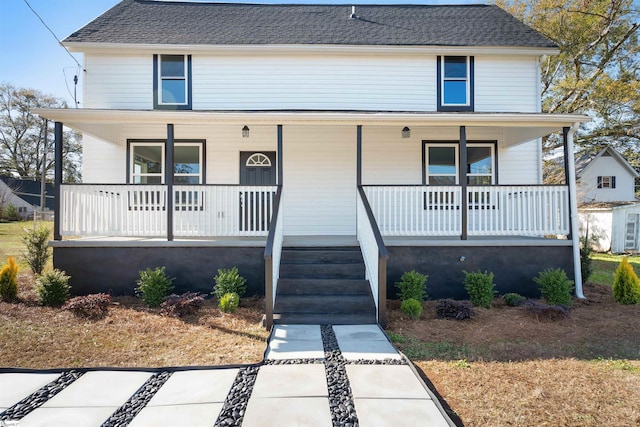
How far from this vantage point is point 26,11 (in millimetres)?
9820

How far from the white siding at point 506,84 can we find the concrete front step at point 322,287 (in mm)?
6487

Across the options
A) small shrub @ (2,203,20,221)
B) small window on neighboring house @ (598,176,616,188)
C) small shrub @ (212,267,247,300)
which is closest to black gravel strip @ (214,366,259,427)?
small shrub @ (212,267,247,300)

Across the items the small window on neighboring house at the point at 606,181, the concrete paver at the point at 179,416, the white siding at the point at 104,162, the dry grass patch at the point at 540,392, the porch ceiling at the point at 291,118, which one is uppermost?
the small window on neighboring house at the point at 606,181

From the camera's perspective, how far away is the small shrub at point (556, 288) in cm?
654

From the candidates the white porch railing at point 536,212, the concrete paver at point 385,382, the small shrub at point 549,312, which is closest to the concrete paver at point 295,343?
the concrete paver at point 385,382

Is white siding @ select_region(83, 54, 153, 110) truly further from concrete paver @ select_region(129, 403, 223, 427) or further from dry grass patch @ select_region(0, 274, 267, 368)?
concrete paver @ select_region(129, 403, 223, 427)

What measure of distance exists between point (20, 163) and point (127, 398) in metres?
43.2

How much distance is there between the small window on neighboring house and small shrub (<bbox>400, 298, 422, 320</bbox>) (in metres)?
26.6

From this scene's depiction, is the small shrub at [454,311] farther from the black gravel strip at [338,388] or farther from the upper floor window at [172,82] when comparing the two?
the upper floor window at [172,82]

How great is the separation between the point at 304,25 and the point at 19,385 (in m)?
10.2

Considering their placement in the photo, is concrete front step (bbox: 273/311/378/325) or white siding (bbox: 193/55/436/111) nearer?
concrete front step (bbox: 273/311/378/325)

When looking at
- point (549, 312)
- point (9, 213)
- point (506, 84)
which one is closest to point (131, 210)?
point (549, 312)

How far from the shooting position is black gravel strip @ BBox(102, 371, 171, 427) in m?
2.96

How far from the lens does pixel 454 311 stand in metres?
5.89
